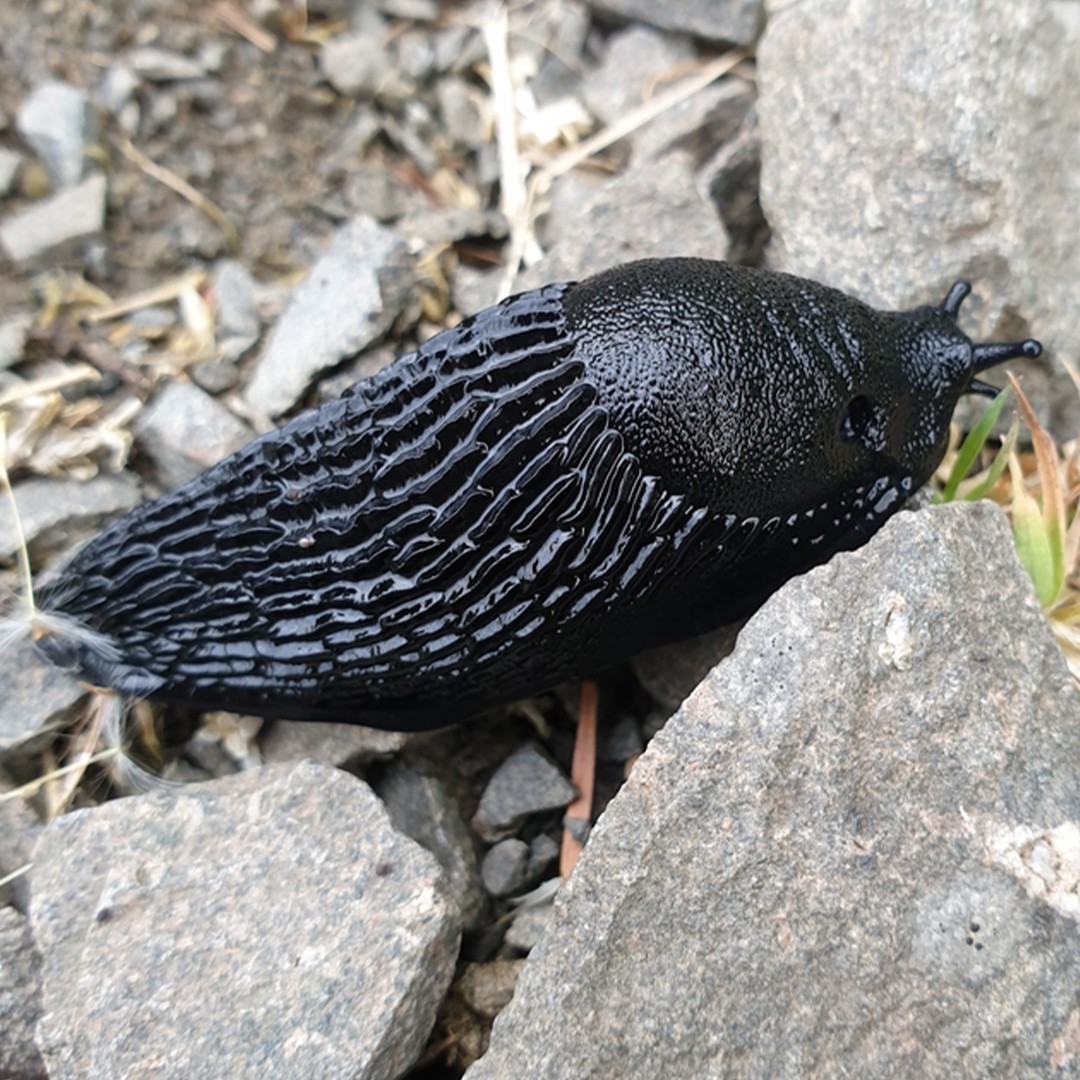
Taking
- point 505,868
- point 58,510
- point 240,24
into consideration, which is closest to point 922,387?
point 505,868

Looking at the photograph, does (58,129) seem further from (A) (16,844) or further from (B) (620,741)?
(B) (620,741)

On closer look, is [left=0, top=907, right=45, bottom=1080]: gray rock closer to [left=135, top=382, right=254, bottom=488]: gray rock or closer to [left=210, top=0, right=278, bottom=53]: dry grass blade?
[left=135, top=382, right=254, bottom=488]: gray rock

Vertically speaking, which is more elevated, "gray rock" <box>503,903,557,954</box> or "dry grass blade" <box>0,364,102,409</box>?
"dry grass blade" <box>0,364,102,409</box>

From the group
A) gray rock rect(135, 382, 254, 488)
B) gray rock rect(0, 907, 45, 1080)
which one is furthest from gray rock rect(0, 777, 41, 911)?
gray rock rect(135, 382, 254, 488)

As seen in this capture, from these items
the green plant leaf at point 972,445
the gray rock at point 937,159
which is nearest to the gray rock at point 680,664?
the green plant leaf at point 972,445

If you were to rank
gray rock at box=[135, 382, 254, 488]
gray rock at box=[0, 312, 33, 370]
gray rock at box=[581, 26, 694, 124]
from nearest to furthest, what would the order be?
gray rock at box=[135, 382, 254, 488] → gray rock at box=[0, 312, 33, 370] → gray rock at box=[581, 26, 694, 124]

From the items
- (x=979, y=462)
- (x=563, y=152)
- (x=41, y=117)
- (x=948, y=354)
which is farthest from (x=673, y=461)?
(x=41, y=117)

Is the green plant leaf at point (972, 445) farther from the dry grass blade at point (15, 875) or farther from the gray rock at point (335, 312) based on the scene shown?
the dry grass blade at point (15, 875)
